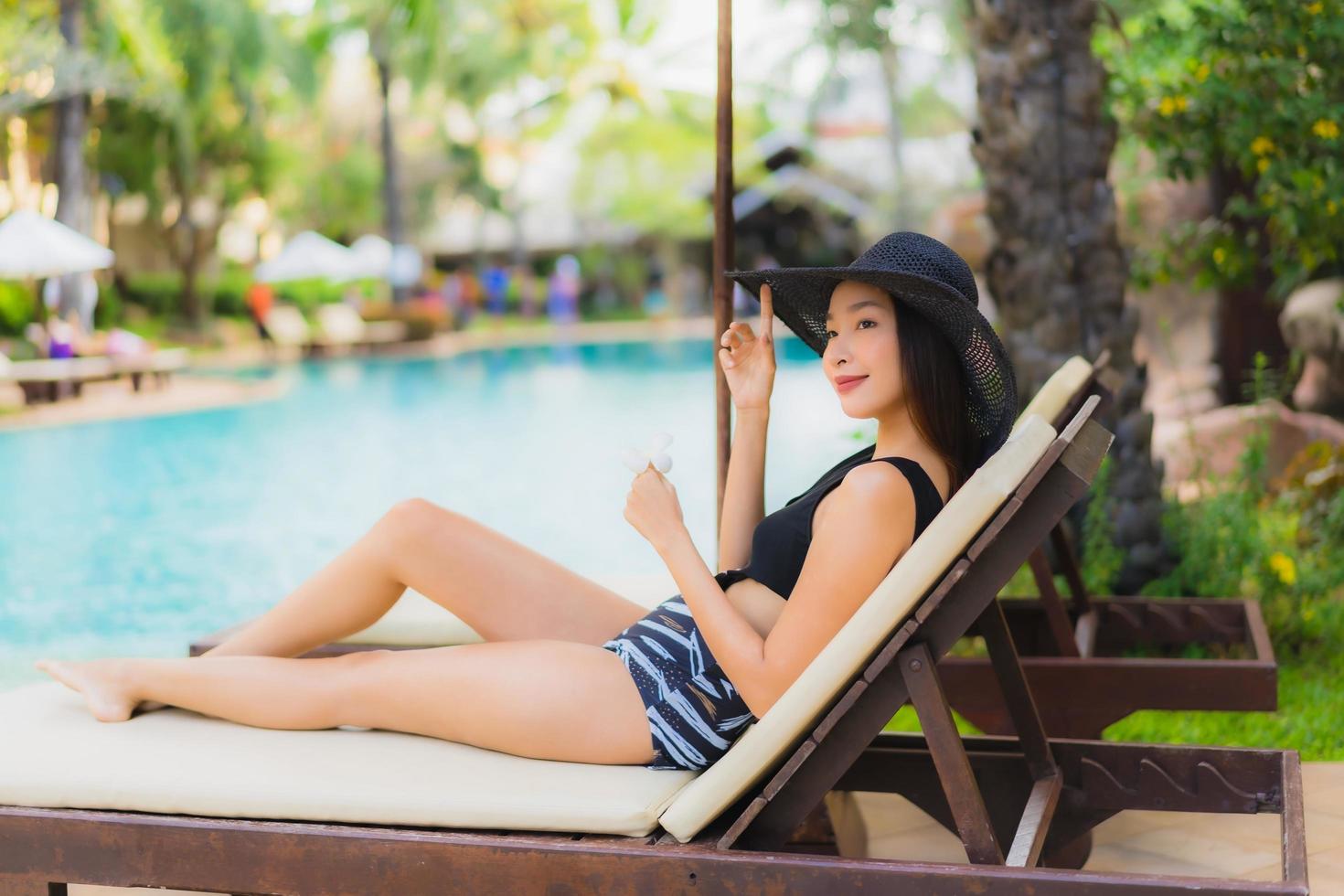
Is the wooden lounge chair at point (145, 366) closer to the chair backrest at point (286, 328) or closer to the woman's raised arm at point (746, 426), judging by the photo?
the chair backrest at point (286, 328)

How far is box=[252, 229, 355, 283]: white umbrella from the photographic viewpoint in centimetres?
2377

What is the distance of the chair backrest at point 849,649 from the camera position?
1973mm

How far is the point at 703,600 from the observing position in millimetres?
2125

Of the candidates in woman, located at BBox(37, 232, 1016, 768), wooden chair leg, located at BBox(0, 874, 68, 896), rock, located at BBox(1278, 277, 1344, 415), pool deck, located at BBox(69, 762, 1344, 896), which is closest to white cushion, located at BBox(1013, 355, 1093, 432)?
woman, located at BBox(37, 232, 1016, 768)

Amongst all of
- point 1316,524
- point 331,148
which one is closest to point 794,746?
point 1316,524

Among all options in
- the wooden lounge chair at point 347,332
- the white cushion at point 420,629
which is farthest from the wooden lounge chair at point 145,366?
the white cushion at point 420,629

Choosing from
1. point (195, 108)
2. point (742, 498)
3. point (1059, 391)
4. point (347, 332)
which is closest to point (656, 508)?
point (742, 498)

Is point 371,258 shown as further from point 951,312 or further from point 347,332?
point 951,312

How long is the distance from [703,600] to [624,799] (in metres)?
0.32

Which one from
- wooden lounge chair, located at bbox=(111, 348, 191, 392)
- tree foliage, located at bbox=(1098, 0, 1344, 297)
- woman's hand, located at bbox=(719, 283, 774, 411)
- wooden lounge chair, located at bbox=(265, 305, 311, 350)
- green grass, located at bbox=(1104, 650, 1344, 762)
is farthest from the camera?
wooden lounge chair, located at bbox=(265, 305, 311, 350)

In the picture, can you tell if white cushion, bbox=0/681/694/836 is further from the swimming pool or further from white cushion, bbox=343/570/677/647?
the swimming pool

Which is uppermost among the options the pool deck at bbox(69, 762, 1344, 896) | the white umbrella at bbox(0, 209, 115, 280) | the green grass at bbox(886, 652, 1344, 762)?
the white umbrella at bbox(0, 209, 115, 280)

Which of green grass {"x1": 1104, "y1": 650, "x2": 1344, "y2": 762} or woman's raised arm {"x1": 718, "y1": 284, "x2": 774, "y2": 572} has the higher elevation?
woman's raised arm {"x1": 718, "y1": 284, "x2": 774, "y2": 572}

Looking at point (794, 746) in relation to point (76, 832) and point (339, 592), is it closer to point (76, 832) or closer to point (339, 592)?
point (339, 592)
